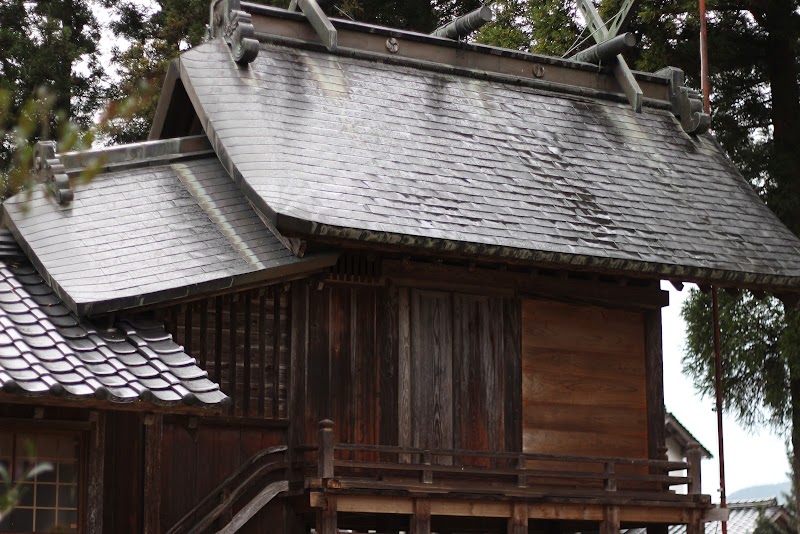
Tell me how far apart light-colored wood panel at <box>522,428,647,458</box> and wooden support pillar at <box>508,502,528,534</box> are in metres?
0.90

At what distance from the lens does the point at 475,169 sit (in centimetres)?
1484

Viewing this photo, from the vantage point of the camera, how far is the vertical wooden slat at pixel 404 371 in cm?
1352

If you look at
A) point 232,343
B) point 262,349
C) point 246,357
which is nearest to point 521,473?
point 262,349

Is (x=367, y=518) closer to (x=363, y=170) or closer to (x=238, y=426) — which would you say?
(x=238, y=426)

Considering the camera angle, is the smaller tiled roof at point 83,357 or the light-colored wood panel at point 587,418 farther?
the light-colored wood panel at point 587,418

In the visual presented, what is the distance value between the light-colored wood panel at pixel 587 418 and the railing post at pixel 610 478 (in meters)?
0.65

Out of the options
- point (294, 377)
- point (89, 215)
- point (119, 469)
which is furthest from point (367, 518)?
point (89, 215)

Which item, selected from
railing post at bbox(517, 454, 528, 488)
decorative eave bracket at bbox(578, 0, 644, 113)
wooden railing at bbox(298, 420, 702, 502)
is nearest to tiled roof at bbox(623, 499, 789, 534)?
decorative eave bracket at bbox(578, 0, 644, 113)

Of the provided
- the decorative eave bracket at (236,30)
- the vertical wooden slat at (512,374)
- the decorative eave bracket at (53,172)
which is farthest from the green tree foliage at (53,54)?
the vertical wooden slat at (512,374)

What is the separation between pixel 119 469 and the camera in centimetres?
1209

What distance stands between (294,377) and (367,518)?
1921 mm

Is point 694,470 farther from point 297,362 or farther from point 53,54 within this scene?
point 53,54

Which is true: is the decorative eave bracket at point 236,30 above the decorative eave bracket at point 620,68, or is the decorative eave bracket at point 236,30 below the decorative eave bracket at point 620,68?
below

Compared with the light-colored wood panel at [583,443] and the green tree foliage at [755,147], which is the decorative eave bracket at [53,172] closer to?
the light-colored wood panel at [583,443]
